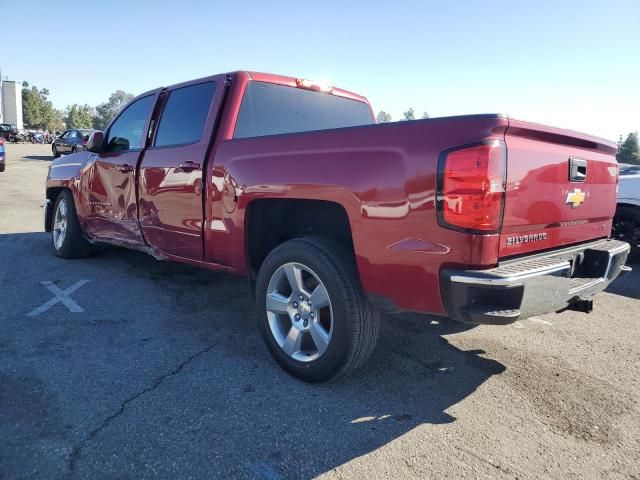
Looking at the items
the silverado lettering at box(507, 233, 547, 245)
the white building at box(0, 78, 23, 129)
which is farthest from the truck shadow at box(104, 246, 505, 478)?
the white building at box(0, 78, 23, 129)

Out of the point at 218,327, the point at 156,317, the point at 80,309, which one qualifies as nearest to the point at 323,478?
the point at 218,327

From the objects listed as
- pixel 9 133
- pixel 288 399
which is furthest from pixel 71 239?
pixel 9 133

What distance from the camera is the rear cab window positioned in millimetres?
3682

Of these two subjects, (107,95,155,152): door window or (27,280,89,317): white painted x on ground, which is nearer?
(27,280,89,317): white painted x on ground

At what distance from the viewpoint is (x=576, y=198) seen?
108 inches

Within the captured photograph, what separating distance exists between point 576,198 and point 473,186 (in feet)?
3.36

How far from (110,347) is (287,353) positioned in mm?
1326

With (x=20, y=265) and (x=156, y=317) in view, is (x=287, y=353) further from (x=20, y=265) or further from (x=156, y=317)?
(x=20, y=265)

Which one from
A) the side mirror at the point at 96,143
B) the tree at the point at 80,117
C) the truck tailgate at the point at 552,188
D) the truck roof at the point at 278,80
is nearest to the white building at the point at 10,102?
the tree at the point at 80,117

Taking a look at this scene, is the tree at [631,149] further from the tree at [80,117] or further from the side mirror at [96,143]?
the tree at [80,117]

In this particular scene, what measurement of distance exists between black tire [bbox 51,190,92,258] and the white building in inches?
3664

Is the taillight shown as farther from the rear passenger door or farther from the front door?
the front door

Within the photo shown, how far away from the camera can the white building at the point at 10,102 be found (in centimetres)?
8181

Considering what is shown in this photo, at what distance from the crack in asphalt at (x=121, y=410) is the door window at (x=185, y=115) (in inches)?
66.7
